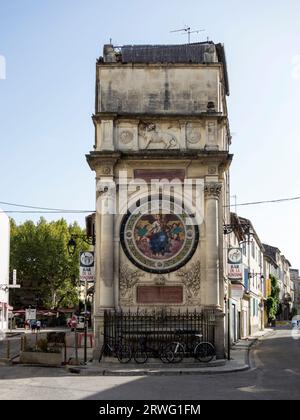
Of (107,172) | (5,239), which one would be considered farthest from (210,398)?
(5,239)

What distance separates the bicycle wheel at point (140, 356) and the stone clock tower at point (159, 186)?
1.62 m

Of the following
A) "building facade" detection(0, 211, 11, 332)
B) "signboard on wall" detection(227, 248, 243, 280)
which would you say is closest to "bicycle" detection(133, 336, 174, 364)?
"signboard on wall" detection(227, 248, 243, 280)

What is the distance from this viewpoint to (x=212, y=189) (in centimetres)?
2473

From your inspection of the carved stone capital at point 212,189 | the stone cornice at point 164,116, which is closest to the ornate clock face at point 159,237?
the carved stone capital at point 212,189

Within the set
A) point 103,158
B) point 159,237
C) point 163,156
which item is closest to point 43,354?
point 159,237

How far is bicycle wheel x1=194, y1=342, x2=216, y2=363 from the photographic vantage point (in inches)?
895

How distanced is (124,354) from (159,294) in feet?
8.51

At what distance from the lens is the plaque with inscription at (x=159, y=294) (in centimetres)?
2452

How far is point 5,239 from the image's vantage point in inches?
2382

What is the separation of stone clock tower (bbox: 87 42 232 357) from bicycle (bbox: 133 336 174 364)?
1.63 metres

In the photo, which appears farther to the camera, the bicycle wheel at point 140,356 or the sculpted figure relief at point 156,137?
the sculpted figure relief at point 156,137

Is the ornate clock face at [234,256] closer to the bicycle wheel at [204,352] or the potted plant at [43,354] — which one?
the bicycle wheel at [204,352]

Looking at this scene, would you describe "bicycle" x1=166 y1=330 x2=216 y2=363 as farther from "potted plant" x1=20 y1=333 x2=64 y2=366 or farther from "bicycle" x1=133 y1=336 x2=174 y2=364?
"potted plant" x1=20 y1=333 x2=64 y2=366
